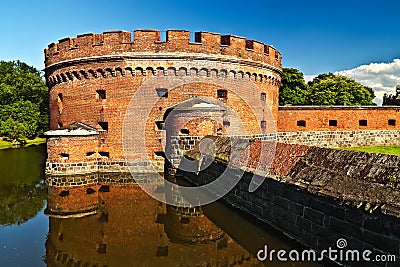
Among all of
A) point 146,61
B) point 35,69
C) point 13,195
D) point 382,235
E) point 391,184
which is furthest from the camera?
point 35,69

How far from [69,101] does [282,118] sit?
10.7m

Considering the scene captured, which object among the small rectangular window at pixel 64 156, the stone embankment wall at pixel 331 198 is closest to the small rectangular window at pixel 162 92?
the small rectangular window at pixel 64 156

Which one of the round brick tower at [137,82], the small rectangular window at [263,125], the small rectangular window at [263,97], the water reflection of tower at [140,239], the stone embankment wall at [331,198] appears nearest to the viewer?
the stone embankment wall at [331,198]

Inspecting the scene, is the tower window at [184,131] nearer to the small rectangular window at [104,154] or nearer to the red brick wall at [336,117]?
the small rectangular window at [104,154]

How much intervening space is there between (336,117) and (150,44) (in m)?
11.0

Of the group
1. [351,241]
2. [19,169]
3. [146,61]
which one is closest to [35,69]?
[19,169]

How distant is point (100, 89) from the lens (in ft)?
44.3

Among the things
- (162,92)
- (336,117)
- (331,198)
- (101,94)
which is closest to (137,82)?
(162,92)

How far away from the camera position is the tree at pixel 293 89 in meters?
30.2

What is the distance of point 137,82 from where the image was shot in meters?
13.2

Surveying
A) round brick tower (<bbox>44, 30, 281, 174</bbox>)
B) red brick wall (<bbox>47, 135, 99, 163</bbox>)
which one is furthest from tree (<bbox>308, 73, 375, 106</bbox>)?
red brick wall (<bbox>47, 135, 99, 163</bbox>)

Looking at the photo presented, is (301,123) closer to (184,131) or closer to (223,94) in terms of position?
(223,94)

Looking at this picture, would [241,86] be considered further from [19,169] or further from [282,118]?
[19,169]

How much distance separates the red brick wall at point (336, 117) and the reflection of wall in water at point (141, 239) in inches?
441
